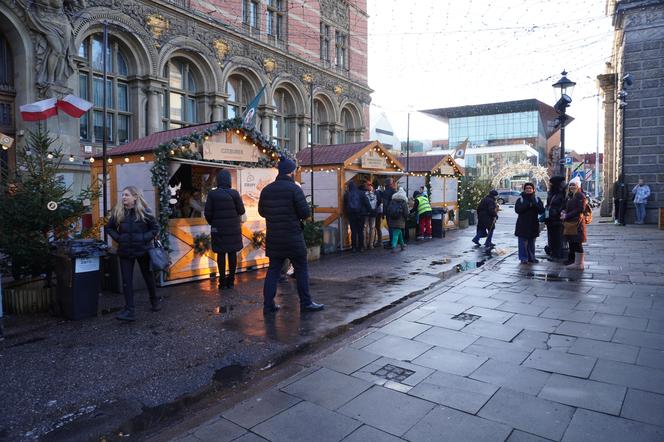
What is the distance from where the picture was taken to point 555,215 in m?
10.0

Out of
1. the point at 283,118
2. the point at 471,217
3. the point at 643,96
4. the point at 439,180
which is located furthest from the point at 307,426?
the point at 283,118

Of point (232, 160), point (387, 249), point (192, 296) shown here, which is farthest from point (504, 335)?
point (387, 249)

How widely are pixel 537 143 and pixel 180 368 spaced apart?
8896cm

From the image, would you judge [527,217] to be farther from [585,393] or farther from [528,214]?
[585,393]

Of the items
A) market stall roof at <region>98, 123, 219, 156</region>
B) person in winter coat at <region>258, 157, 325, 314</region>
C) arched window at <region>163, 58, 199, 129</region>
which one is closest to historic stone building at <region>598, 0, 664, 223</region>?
arched window at <region>163, 58, 199, 129</region>

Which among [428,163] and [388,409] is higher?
[428,163]

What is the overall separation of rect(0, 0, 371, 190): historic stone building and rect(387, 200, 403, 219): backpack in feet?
10.8

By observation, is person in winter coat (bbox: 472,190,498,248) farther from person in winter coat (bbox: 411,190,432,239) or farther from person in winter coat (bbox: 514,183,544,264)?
person in winter coat (bbox: 514,183,544,264)

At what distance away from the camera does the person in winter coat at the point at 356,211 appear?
12102 mm

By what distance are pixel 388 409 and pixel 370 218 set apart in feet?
30.6

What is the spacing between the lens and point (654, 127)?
1816cm

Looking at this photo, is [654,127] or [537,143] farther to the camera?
[537,143]

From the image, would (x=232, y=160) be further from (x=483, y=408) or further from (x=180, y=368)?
(x=483, y=408)

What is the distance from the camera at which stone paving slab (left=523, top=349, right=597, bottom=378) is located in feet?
13.1
